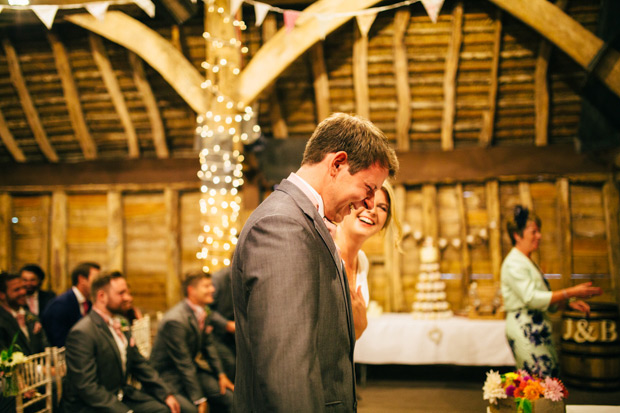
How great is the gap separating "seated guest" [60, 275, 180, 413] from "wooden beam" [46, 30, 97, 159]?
14.0 ft

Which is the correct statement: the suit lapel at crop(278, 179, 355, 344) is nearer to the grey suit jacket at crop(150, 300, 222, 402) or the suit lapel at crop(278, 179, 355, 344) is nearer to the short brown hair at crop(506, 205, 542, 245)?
the short brown hair at crop(506, 205, 542, 245)

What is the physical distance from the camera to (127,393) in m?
3.82

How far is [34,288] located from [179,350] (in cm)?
286

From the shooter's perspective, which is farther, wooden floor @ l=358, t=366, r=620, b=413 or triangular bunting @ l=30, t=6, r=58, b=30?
wooden floor @ l=358, t=366, r=620, b=413

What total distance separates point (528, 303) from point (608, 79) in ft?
8.89

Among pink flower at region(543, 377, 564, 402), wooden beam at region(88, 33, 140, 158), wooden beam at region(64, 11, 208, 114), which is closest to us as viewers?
pink flower at region(543, 377, 564, 402)

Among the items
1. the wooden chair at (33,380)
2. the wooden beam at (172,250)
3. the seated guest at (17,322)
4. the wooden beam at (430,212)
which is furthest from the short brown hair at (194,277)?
the wooden beam at (430,212)

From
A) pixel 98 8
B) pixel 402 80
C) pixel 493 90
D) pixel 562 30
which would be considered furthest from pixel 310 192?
pixel 493 90

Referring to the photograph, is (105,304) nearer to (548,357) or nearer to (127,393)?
(127,393)

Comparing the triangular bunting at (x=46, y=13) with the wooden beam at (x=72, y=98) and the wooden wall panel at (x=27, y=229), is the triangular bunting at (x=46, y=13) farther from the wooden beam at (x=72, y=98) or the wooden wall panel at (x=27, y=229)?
the wooden wall panel at (x=27, y=229)

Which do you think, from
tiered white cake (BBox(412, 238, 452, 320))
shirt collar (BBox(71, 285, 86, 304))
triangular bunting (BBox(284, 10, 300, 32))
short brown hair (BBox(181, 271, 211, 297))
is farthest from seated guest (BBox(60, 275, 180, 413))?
tiered white cake (BBox(412, 238, 452, 320))

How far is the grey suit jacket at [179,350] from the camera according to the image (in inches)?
157

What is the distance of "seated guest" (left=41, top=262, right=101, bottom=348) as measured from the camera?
490 centimetres

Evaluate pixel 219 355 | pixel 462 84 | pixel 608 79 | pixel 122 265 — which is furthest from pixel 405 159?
pixel 122 265
